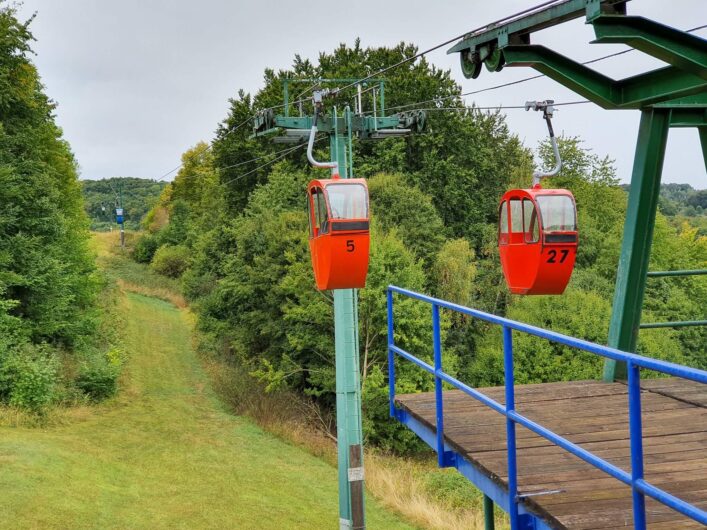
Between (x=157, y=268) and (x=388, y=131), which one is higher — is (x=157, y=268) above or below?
below

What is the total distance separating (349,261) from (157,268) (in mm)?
51196

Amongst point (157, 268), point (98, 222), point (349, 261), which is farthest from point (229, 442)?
point (98, 222)

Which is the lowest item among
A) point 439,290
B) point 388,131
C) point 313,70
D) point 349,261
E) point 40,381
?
point 40,381

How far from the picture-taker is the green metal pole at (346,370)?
1321 centimetres

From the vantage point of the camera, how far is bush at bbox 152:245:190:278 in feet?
184

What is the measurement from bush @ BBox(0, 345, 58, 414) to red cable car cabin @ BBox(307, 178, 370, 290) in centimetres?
1686

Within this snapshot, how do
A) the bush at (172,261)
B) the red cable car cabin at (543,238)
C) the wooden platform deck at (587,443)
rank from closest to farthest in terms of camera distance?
the wooden platform deck at (587,443) < the red cable car cabin at (543,238) < the bush at (172,261)

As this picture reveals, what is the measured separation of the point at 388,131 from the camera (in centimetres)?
1467

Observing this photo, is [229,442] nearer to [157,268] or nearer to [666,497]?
[666,497]

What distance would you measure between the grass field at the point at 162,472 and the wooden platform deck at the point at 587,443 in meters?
10.2

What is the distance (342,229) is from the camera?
8.26 m

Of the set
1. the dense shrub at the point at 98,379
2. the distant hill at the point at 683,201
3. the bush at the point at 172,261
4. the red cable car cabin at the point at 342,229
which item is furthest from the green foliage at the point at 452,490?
the distant hill at the point at 683,201

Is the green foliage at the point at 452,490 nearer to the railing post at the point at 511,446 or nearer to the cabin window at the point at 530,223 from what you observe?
the cabin window at the point at 530,223

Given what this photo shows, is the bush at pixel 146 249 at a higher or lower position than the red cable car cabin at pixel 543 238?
lower
